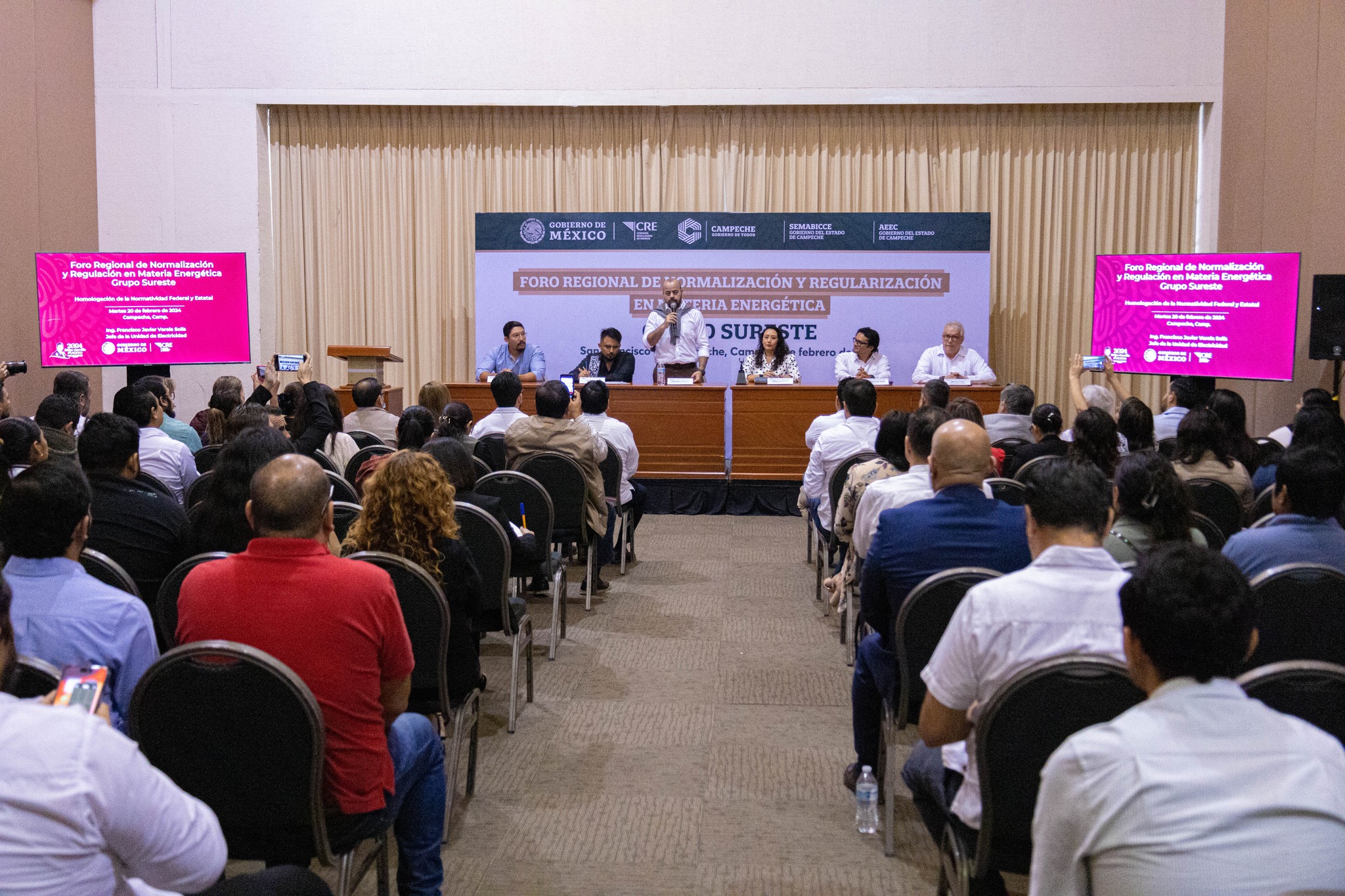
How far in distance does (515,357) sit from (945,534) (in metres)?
7.26

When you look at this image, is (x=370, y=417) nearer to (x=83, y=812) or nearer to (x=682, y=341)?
(x=682, y=341)

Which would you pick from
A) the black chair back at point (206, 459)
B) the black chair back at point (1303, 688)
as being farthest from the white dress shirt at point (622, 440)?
the black chair back at point (1303, 688)

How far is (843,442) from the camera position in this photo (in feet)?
18.7

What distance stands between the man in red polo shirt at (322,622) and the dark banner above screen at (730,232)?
800cm

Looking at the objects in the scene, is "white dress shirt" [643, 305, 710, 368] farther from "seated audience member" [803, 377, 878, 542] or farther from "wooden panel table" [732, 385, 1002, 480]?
"seated audience member" [803, 377, 878, 542]

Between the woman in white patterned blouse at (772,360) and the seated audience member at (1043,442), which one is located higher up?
the woman in white patterned blouse at (772,360)

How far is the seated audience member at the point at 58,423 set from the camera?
450 cm

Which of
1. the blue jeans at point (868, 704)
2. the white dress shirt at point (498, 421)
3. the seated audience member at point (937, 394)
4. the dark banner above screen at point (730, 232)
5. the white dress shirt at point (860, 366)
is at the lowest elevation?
the blue jeans at point (868, 704)

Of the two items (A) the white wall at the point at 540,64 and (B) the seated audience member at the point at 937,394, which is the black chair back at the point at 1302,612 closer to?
(B) the seated audience member at the point at 937,394

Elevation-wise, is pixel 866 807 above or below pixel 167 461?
below

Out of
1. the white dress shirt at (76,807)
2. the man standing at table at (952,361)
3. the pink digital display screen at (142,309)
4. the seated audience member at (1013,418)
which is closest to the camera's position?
the white dress shirt at (76,807)

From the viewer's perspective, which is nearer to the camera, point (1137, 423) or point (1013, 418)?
point (1137, 423)

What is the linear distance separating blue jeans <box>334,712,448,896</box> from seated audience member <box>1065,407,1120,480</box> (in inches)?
104

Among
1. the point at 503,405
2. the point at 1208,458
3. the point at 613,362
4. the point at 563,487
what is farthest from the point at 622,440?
the point at 1208,458
